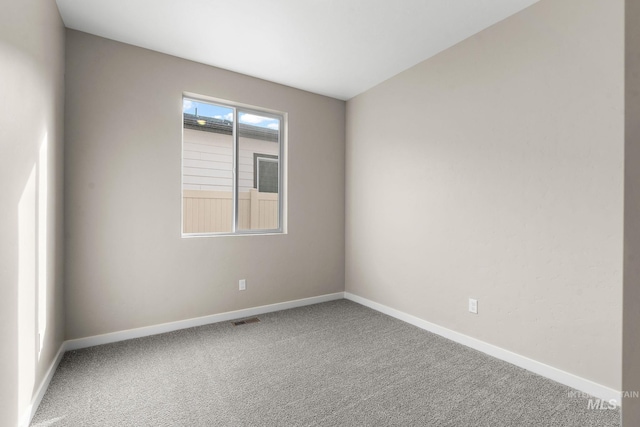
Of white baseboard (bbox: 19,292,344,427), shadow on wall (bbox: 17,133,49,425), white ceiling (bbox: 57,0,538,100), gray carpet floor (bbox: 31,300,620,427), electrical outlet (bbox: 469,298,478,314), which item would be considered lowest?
gray carpet floor (bbox: 31,300,620,427)

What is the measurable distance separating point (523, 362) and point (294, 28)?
3134mm

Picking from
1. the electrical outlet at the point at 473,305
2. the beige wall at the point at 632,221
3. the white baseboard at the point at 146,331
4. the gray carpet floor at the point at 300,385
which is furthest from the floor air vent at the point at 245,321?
the beige wall at the point at 632,221

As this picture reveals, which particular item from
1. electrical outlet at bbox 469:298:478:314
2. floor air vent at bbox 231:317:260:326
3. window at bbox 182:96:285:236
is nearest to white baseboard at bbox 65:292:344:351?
floor air vent at bbox 231:317:260:326

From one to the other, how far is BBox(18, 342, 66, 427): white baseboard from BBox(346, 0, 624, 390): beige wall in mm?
2944

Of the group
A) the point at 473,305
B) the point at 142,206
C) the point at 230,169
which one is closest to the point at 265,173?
the point at 230,169

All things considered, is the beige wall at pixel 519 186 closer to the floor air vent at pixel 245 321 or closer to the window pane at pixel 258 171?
the window pane at pixel 258 171

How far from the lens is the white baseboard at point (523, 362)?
192 centimetres

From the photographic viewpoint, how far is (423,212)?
308 cm

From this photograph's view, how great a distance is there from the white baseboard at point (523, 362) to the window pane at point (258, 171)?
5.98 feet

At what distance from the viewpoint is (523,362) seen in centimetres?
229

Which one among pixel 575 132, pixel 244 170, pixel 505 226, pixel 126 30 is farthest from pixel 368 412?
pixel 126 30

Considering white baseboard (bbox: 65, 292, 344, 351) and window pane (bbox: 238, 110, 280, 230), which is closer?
white baseboard (bbox: 65, 292, 344, 351)

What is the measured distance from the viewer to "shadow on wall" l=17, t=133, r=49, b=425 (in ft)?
5.22

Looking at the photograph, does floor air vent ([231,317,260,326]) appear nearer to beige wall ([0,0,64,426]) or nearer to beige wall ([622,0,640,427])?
beige wall ([0,0,64,426])
